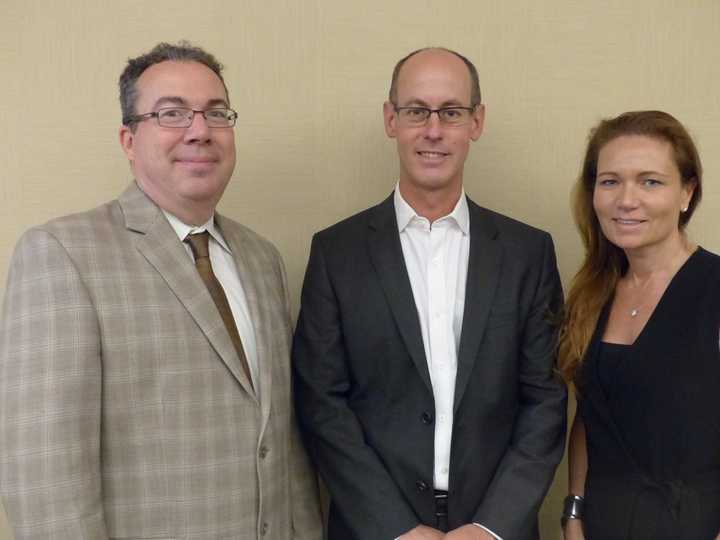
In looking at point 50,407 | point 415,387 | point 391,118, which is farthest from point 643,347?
point 50,407

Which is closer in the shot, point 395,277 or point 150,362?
point 150,362

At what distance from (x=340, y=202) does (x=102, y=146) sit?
0.82 meters

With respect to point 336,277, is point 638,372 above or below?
below

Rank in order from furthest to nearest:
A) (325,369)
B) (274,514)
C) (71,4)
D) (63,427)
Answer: (71,4)
(325,369)
(274,514)
(63,427)

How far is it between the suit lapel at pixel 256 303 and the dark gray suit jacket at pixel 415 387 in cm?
19

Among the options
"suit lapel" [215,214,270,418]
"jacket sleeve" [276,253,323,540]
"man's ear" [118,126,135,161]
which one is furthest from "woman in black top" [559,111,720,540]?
"man's ear" [118,126,135,161]

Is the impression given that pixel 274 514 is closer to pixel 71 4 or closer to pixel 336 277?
pixel 336 277

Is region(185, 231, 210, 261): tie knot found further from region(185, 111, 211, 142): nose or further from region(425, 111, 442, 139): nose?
region(425, 111, 442, 139): nose

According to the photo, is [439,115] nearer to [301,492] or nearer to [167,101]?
[167,101]

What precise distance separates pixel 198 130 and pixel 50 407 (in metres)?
0.72

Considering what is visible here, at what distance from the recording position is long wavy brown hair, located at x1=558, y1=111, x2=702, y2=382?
1940 mm

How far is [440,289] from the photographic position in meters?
2.02

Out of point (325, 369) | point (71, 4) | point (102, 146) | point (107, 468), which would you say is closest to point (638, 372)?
point (325, 369)

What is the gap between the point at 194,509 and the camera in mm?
1645
